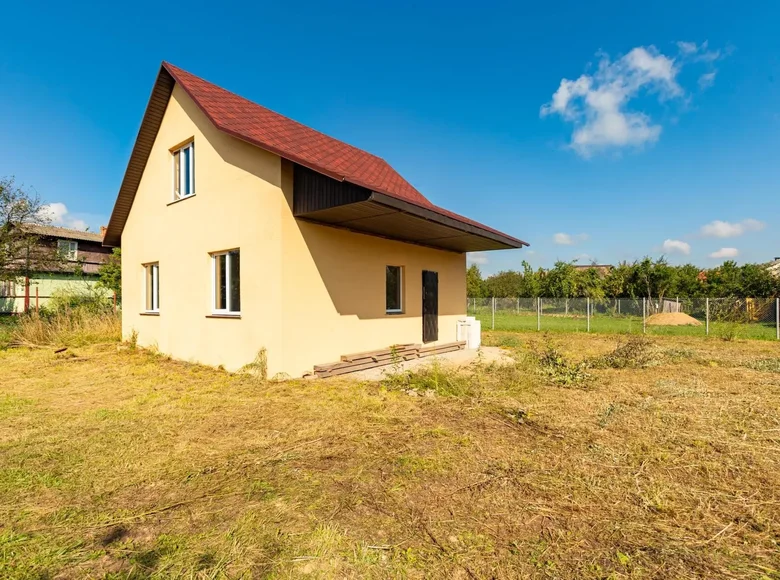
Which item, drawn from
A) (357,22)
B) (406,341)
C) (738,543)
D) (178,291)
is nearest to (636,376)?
(406,341)

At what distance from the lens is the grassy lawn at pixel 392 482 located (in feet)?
7.55

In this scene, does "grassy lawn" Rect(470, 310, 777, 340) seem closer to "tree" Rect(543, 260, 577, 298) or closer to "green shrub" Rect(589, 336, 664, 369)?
"tree" Rect(543, 260, 577, 298)

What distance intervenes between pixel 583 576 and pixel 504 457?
167 centimetres

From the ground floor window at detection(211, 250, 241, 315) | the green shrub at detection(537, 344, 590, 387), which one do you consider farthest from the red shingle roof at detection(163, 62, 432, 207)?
the green shrub at detection(537, 344, 590, 387)

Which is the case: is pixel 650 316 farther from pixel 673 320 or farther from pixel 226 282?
pixel 226 282

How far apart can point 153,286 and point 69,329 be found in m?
4.47

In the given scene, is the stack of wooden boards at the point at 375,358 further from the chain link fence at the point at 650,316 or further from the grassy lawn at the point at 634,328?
the chain link fence at the point at 650,316

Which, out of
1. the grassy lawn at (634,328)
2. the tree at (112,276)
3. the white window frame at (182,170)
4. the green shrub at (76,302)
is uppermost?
the white window frame at (182,170)

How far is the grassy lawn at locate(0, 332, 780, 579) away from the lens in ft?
7.55

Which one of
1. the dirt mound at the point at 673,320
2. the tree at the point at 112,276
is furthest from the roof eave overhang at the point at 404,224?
the tree at the point at 112,276

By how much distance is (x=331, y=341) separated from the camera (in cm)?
814

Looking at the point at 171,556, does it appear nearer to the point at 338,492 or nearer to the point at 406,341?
the point at 338,492

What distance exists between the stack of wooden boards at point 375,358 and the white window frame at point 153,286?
254 inches

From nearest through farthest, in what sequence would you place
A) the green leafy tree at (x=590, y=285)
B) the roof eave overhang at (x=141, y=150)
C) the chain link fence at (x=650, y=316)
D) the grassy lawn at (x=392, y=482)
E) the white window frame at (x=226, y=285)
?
the grassy lawn at (x=392, y=482) → the white window frame at (x=226, y=285) → the roof eave overhang at (x=141, y=150) → the chain link fence at (x=650, y=316) → the green leafy tree at (x=590, y=285)
